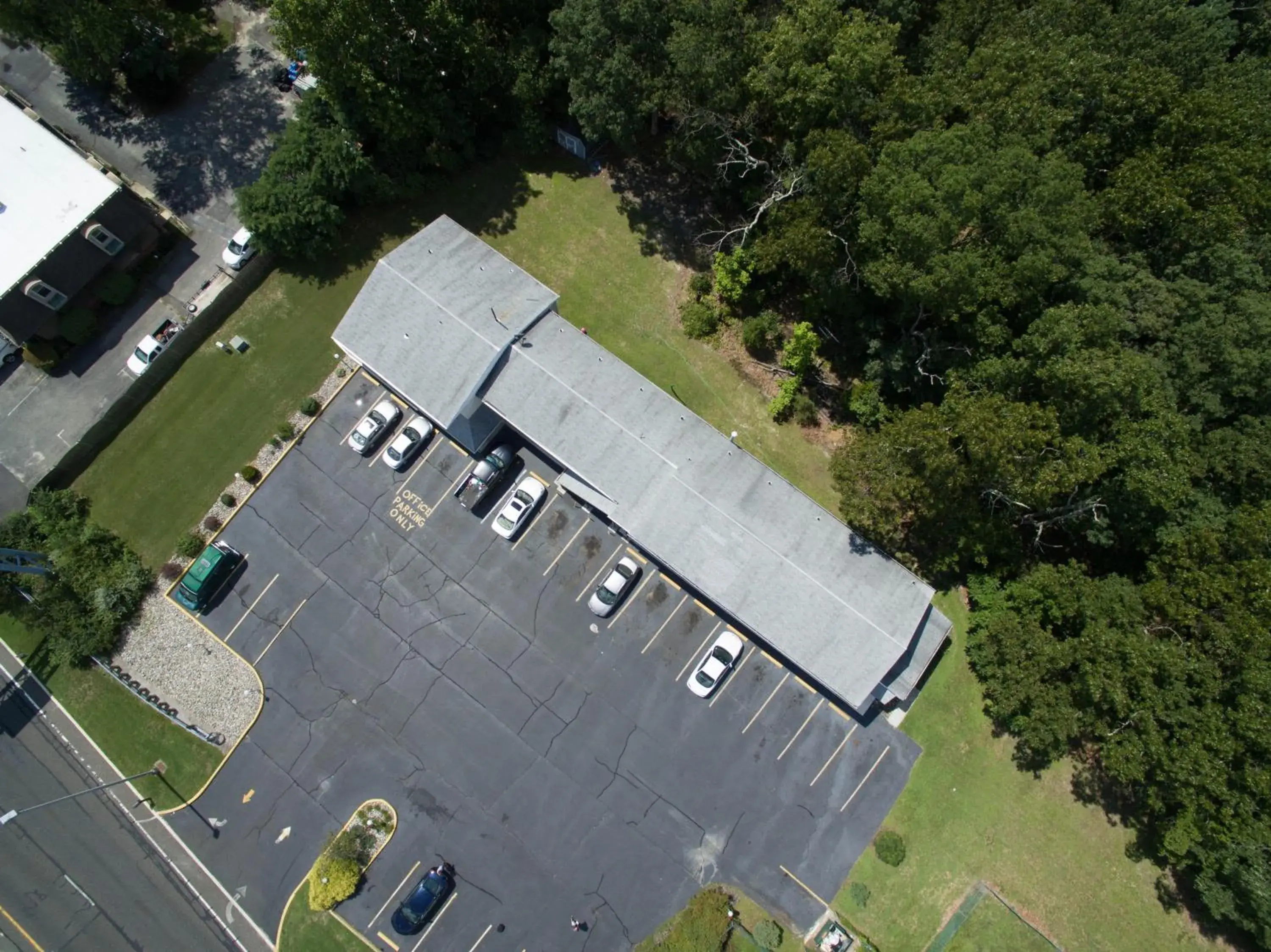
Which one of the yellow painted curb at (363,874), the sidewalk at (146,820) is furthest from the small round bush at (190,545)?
the yellow painted curb at (363,874)

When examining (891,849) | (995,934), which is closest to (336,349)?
(891,849)

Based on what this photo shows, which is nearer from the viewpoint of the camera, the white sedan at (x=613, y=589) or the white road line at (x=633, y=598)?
the white sedan at (x=613, y=589)

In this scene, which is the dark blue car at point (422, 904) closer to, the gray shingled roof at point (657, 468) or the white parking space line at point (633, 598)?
the white parking space line at point (633, 598)

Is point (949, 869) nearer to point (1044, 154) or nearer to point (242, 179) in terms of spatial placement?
point (1044, 154)

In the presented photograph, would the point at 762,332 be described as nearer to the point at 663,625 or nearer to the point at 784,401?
the point at 784,401

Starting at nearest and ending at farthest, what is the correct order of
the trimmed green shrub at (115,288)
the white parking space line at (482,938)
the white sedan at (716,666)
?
the white parking space line at (482,938)
the white sedan at (716,666)
the trimmed green shrub at (115,288)

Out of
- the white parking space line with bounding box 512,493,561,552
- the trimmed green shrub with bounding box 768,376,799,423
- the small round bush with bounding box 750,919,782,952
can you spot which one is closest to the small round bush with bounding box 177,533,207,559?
the white parking space line with bounding box 512,493,561,552

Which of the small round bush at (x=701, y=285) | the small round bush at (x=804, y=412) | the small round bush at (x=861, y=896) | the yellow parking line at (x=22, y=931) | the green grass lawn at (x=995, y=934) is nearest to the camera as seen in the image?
the green grass lawn at (x=995, y=934)

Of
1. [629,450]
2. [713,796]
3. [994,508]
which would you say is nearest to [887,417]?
[994,508]

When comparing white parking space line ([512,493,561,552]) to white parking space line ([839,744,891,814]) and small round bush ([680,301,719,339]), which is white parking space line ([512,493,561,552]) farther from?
white parking space line ([839,744,891,814])
